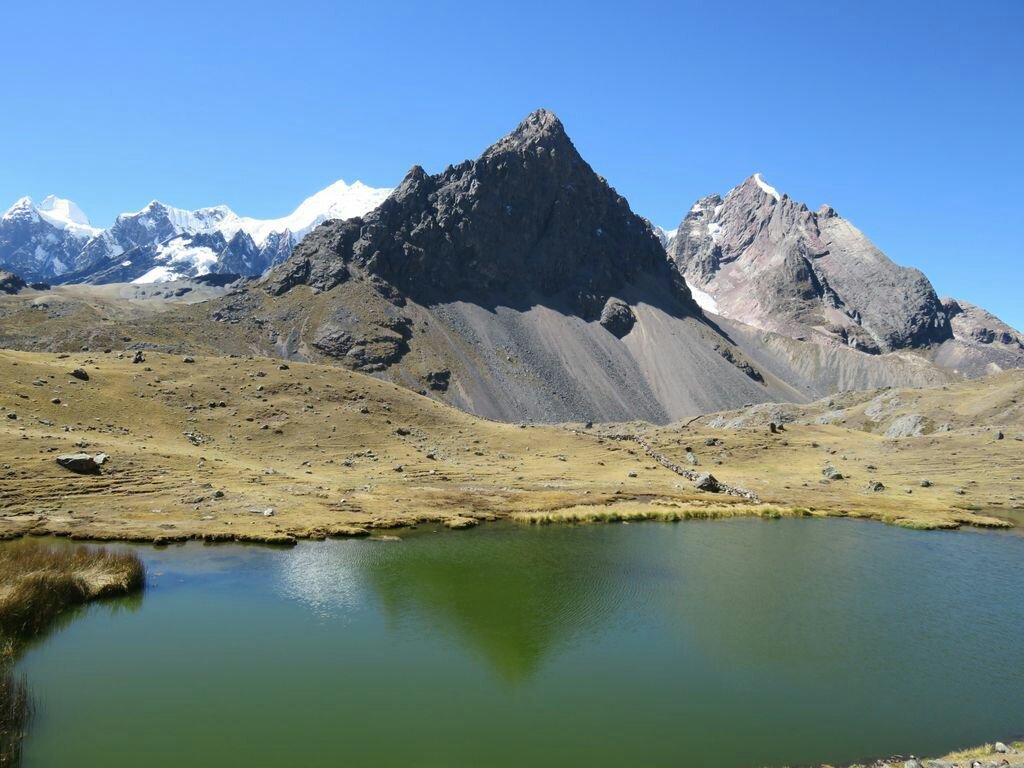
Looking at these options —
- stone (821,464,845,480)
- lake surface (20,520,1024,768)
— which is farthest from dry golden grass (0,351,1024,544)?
lake surface (20,520,1024,768)

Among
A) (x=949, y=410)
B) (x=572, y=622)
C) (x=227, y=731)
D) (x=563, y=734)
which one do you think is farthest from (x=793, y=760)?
(x=949, y=410)

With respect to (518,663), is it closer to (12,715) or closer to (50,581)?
(12,715)

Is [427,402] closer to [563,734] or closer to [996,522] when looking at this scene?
[996,522]

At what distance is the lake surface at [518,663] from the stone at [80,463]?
21.8 metres

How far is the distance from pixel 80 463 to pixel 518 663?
54.1m

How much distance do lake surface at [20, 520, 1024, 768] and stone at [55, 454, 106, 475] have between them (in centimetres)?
2184

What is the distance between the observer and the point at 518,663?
32719 millimetres

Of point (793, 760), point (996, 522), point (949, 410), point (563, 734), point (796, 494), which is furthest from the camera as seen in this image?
point (949, 410)

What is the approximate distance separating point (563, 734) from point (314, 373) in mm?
105956

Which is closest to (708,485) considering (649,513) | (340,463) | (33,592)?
(649,513)

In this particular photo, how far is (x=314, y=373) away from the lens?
122 m

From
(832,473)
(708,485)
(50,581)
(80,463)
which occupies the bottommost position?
(50,581)

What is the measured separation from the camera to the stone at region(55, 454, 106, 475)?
63469 millimetres

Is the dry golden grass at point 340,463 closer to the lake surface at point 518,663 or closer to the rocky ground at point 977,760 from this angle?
the lake surface at point 518,663
